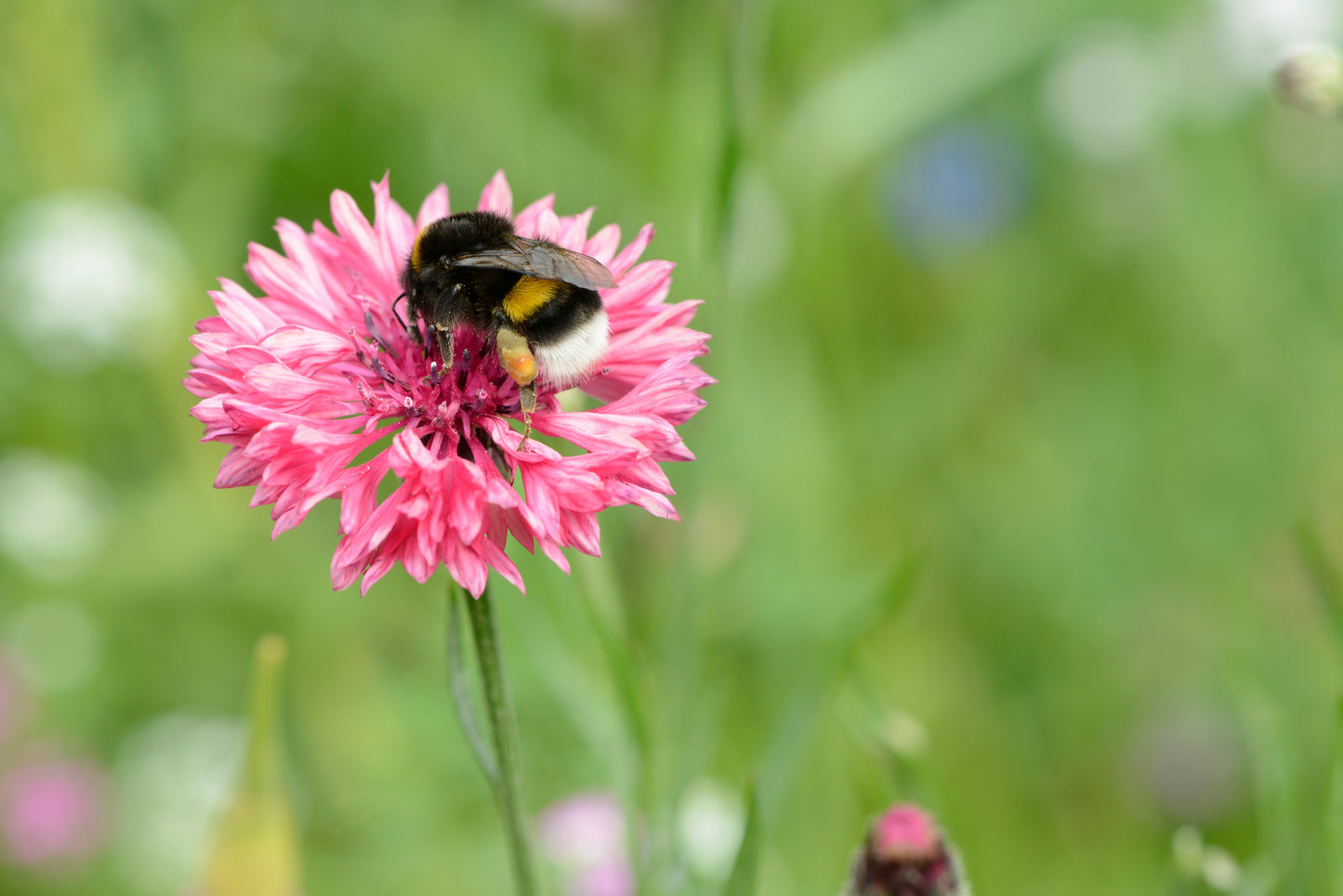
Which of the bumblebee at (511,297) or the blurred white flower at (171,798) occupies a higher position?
the bumblebee at (511,297)

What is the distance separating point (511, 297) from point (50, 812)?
5.50ft

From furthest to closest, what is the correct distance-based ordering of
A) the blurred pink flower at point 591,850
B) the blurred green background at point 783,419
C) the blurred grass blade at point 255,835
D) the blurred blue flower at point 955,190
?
the blurred blue flower at point 955,190, the blurred green background at point 783,419, the blurred pink flower at point 591,850, the blurred grass blade at point 255,835

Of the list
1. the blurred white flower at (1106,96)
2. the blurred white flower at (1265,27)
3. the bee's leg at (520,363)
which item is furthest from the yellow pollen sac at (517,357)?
the blurred white flower at (1265,27)

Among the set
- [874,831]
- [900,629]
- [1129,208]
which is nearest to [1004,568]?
[900,629]

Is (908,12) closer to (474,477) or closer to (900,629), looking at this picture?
(900,629)

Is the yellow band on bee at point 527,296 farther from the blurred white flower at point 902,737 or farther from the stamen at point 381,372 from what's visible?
the blurred white flower at point 902,737

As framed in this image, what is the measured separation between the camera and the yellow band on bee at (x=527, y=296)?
0.98m

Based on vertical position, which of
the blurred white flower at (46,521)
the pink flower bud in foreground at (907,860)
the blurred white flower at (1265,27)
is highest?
the blurred white flower at (1265,27)

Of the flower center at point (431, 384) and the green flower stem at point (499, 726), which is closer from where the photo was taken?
the green flower stem at point (499, 726)

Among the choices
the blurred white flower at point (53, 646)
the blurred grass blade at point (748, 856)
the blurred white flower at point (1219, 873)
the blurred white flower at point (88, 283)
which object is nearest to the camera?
the blurred grass blade at point (748, 856)

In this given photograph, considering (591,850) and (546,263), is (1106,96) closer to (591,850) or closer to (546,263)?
(591,850)

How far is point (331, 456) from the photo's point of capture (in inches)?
33.6

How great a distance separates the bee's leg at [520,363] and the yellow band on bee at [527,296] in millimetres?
15

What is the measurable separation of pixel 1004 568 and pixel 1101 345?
2.13ft
